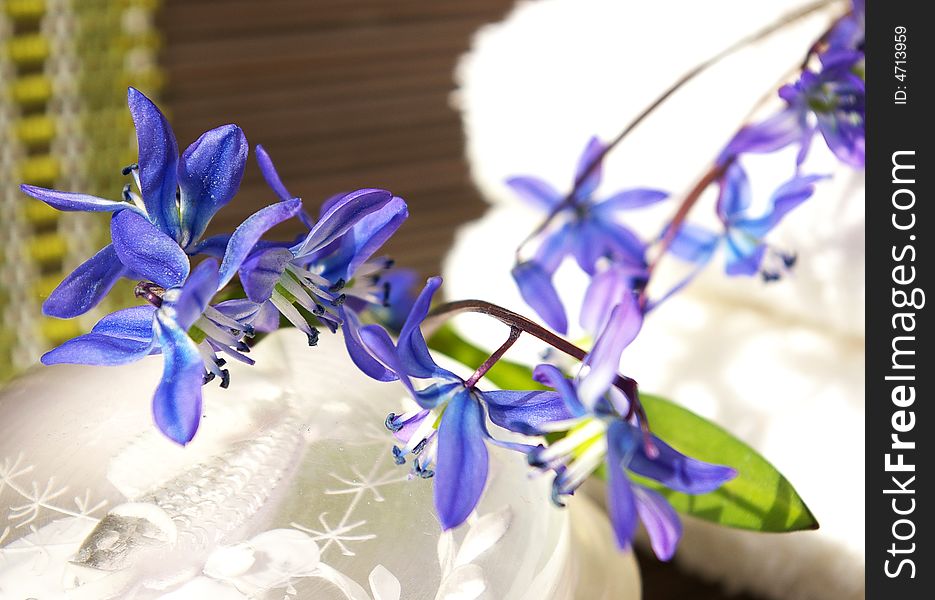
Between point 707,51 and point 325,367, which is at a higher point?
point 707,51

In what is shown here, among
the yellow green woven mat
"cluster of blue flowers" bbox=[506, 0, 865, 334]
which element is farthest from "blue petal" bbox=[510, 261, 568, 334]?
the yellow green woven mat

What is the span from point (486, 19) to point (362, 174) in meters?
0.11

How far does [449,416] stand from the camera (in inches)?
6.1

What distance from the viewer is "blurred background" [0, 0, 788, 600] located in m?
0.41

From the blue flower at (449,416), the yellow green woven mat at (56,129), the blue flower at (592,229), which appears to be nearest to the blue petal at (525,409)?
the blue flower at (449,416)

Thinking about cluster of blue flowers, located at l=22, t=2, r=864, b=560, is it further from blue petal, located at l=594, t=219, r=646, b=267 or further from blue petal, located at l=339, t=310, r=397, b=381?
blue petal, located at l=594, t=219, r=646, b=267

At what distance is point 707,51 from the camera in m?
0.33

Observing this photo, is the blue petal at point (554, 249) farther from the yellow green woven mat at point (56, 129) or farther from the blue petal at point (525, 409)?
the yellow green woven mat at point (56, 129)

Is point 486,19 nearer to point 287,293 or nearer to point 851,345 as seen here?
point 851,345

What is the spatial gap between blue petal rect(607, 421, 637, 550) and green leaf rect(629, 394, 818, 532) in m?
0.07

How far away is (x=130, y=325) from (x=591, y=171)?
143 millimetres

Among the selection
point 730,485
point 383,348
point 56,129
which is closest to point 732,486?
point 730,485

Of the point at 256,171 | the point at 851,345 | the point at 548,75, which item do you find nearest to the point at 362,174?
the point at 256,171

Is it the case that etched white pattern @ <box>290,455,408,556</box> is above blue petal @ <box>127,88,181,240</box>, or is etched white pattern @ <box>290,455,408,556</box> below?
below
